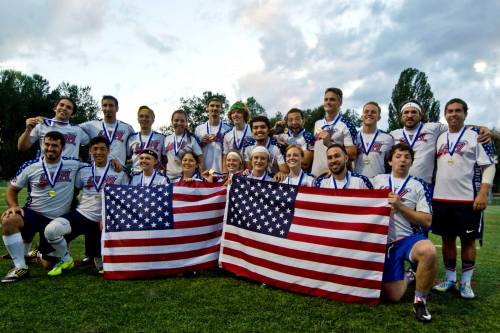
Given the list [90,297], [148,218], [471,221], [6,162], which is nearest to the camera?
[90,297]

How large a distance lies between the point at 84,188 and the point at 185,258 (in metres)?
2.00

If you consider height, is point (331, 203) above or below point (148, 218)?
above

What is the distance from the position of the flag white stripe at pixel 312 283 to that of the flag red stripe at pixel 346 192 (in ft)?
3.43

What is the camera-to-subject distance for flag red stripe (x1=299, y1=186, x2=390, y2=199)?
4409mm

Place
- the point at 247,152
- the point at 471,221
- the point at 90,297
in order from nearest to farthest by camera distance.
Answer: the point at 90,297 → the point at 471,221 → the point at 247,152

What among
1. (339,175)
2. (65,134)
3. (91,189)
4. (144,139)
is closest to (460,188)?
(339,175)

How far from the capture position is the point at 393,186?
4629mm

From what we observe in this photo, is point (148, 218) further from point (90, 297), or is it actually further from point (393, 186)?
point (393, 186)

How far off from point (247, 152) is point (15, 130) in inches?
2012

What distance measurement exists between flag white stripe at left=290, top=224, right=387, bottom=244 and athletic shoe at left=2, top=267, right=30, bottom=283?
3.65 metres

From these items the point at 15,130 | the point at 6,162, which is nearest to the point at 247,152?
the point at 6,162

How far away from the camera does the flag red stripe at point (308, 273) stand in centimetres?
438

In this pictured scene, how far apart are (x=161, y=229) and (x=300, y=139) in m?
2.67

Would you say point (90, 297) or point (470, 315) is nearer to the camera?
point (470, 315)
